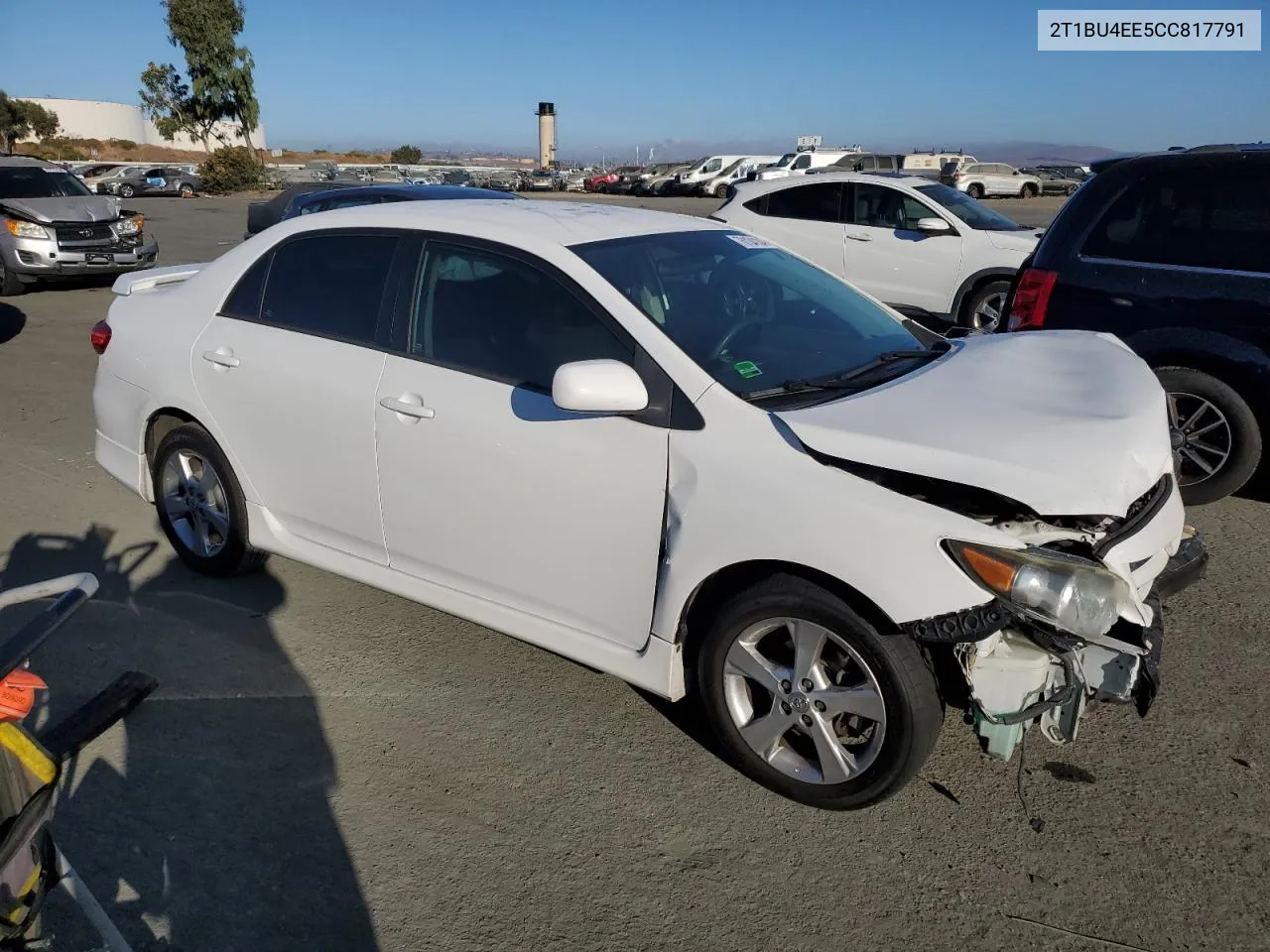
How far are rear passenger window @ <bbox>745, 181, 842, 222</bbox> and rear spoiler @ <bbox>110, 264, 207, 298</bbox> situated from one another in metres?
7.33

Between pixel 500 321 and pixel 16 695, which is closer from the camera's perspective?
pixel 16 695

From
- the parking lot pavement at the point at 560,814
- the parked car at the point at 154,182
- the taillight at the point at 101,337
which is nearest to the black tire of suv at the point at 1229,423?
the parking lot pavement at the point at 560,814

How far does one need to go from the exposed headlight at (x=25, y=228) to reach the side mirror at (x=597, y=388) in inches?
533

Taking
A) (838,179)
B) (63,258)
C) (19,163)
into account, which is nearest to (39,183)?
(19,163)

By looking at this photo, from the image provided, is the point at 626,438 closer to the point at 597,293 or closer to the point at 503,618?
the point at 597,293

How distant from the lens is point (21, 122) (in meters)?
74.4

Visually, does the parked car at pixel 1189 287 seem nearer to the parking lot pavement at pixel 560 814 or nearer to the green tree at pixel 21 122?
the parking lot pavement at pixel 560 814

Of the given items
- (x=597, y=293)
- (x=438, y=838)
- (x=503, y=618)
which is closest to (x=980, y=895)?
(x=438, y=838)

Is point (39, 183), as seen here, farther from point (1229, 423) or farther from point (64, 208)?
point (1229, 423)

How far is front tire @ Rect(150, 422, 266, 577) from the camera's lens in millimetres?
4438

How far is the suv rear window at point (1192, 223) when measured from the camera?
203 inches

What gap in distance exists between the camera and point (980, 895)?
2.70m

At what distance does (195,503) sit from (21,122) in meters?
86.1

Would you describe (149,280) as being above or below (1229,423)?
above
